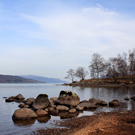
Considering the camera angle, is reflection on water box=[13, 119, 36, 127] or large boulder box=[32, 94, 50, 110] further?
large boulder box=[32, 94, 50, 110]

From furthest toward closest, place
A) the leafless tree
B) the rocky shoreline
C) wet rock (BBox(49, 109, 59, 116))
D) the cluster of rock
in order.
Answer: the leafless tree < wet rock (BBox(49, 109, 59, 116)) < the cluster of rock < the rocky shoreline

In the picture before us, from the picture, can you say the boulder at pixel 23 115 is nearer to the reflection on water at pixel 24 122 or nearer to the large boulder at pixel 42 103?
the reflection on water at pixel 24 122

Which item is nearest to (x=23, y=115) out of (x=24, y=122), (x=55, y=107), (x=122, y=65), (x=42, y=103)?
(x=24, y=122)

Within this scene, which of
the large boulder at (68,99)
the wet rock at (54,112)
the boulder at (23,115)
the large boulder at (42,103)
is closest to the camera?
the boulder at (23,115)

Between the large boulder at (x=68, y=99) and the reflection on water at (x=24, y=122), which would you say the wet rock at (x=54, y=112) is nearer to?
the reflection on water at (x=24, y=122)

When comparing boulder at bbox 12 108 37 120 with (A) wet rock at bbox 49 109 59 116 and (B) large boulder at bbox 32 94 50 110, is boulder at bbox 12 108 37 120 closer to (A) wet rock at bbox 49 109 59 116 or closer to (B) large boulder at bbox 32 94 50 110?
(A) wet rock at bbox 49 109 59 116

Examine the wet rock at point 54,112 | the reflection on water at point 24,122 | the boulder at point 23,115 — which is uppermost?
the boulder at point 23,115

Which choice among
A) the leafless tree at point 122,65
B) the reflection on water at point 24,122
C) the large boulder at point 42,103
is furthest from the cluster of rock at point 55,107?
the leafless tree at point 122,65

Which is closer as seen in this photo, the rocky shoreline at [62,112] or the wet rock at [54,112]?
the rocky shoreline at [62,112]

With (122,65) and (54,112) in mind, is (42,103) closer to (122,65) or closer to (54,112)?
(54,112)

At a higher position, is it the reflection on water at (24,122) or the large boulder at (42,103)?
the large boulder at (42,103)

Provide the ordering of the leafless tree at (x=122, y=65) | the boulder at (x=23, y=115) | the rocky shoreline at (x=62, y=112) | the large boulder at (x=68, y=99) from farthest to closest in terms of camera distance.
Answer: the leafless tree at (x=122, y=65) → the large boulder at (x=68, y=99) → the boulder at (x=23, y=115) → the rocky shoreline at (x=62, y=112)

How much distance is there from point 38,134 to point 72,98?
12.2m

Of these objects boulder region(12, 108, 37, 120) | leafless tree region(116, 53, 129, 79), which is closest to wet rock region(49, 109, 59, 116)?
boulder region(12, 108, 37, 120)
